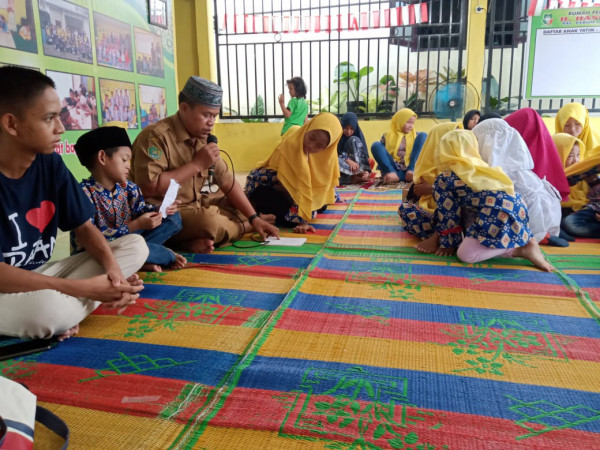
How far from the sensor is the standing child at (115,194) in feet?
6.32

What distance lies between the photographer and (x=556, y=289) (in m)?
1.81

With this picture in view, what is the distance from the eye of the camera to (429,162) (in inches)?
104

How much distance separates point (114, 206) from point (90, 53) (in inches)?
66.6

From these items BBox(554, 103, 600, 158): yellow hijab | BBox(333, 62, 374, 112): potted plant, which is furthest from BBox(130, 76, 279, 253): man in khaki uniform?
BBox(333, 62, 374, 112): potted plant

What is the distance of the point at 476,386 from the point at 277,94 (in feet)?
21.2

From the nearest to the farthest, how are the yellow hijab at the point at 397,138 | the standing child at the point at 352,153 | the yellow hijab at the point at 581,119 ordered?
the yellow hijab at the point at 581,119
the yellow hijab at the point at 397,138
the standing child at the point at 352,153

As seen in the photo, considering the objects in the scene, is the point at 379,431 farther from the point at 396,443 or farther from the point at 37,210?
the point at 37,210

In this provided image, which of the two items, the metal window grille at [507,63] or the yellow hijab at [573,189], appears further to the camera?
the metal window grille at [507,63]

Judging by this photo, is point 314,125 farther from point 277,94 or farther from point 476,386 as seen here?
point 277,94

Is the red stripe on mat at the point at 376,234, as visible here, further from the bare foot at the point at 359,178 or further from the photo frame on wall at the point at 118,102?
the bare foot at the point at 359,178

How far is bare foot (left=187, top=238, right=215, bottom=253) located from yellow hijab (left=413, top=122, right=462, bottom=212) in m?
1.22

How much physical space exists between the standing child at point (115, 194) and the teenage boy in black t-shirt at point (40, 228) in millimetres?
332

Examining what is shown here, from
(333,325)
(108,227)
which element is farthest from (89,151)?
(333,325)

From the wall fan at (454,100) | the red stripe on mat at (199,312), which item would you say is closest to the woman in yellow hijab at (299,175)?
the red stripe on mat at (199,312)
